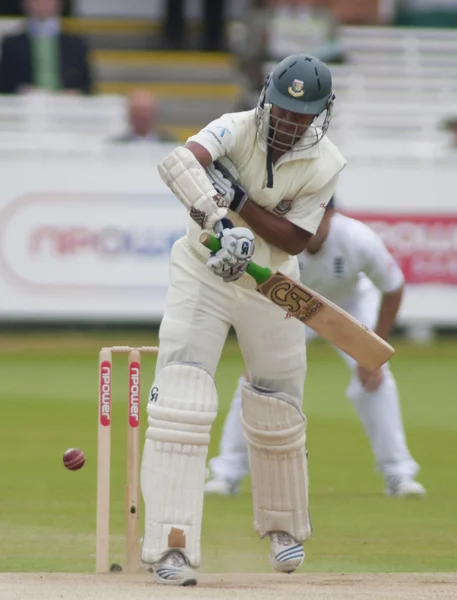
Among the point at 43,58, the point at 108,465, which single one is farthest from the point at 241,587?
the point at 43,58

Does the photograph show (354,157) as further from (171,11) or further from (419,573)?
(419,573)

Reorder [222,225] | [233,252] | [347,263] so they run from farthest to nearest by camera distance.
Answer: [347,263] < [222,225] < [233,252]

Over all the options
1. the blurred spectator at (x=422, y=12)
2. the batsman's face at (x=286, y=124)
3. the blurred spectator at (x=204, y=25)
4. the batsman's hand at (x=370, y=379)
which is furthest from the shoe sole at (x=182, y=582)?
the blurred spectator at (x=204, y=25)

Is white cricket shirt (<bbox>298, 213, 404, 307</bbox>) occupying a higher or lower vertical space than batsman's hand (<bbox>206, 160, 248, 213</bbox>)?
lower

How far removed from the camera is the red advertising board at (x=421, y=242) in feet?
43.6

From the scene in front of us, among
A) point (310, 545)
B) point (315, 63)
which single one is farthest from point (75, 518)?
point (315, 63)

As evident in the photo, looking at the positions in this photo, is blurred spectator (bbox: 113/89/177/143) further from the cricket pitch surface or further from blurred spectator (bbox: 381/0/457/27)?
the cricket pitch surface

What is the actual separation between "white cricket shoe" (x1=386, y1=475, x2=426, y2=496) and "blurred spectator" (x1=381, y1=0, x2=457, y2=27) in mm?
12220

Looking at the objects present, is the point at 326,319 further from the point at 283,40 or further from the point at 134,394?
the point at 283,40

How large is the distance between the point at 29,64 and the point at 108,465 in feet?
30.8

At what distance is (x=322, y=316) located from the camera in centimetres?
542

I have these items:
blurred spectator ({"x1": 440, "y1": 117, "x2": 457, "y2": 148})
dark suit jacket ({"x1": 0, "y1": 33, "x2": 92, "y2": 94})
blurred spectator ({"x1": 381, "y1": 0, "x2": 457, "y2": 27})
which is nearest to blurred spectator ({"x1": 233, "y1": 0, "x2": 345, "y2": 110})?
blurred spectator ({"x1": 440, "y1": 117, "x2": 457, "y2": 148})

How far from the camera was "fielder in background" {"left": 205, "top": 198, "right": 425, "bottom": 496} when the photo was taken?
732 centimetres

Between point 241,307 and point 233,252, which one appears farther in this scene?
point 241,307
